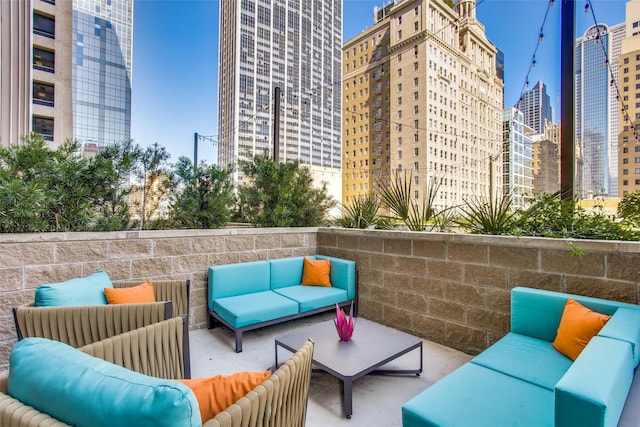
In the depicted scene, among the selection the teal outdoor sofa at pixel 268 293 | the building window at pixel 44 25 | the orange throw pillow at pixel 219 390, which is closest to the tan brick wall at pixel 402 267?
the teal outdoor sofa at pixel 268 293

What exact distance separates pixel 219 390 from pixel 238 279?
8.46ft

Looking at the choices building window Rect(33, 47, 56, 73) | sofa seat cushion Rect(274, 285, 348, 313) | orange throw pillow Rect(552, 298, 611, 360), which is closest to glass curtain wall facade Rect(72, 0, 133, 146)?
building window Rect(33, 47, 56, 73)

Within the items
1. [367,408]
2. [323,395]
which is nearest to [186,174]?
[323,395]

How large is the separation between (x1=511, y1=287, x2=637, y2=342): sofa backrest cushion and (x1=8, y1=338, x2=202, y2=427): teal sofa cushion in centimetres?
227

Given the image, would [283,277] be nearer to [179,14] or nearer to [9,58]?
[179,14]

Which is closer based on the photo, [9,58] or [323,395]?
[323,395]

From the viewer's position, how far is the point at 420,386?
7.43ft

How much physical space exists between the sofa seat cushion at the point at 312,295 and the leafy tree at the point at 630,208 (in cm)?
259

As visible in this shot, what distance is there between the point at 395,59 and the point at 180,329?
1674 cm

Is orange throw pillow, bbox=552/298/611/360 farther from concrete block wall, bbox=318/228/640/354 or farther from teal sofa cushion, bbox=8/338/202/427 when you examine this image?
teal sofa cushion, bbox=8/338/202/427

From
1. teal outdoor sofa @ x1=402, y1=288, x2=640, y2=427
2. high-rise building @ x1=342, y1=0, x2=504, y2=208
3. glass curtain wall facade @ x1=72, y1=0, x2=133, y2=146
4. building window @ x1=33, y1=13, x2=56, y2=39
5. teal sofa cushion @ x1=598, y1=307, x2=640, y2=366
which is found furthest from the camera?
building window @ x1=33, y1=13, x2=56, y2=39

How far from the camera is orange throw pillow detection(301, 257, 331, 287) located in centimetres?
377

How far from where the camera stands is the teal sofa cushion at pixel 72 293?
6.76 feet

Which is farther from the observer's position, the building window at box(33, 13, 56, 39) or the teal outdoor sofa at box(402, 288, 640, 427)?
the building window at box(33, 13, 56, 39)
